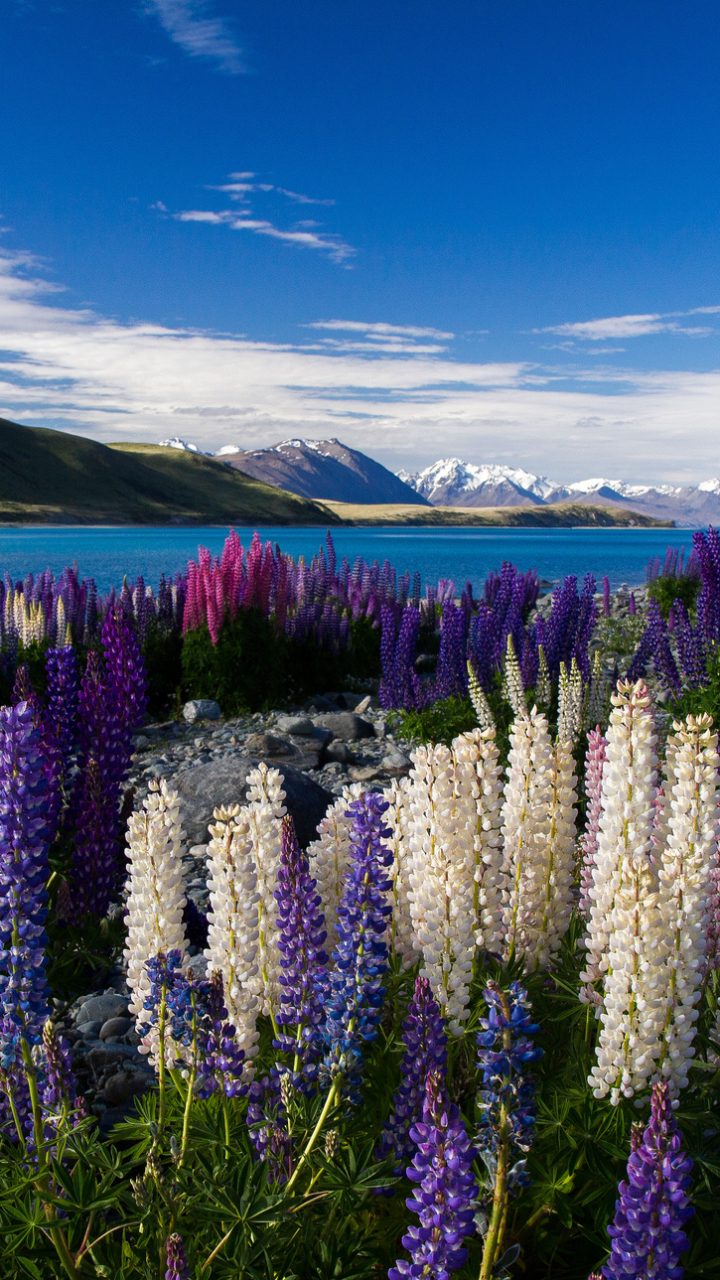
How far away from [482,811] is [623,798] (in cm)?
42

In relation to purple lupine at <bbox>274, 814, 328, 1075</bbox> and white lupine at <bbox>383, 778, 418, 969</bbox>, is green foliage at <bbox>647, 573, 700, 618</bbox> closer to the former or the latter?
white lupine at <bbox>383, 778, 418, 969</bbox>

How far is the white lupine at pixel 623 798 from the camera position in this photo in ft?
7.45

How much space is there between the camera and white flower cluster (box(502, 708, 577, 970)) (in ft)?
8.58

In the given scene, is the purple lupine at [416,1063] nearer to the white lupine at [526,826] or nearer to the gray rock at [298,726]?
the white lupine at [526,826]

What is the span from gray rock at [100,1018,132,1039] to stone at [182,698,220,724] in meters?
7.29

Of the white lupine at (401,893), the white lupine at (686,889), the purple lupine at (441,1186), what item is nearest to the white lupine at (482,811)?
the white lupine at (401,893)

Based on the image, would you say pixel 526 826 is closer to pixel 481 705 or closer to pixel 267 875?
pixel 267 875

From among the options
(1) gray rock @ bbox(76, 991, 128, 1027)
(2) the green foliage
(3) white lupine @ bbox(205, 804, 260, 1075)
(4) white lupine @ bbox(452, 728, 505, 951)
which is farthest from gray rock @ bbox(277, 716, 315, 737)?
(2) the green foliage

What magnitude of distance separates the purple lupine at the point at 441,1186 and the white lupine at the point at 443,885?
68 centimetres

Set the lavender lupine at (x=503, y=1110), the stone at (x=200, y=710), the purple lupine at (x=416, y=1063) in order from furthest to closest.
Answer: the stone at (x=200, y=710), the purple lupine at (x=416, y=1063), the lavender lupine at (x=503, y=1110)

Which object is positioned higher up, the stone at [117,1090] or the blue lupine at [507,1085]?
the blue lupine at [507,1085]

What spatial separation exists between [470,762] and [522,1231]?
3.95 feet

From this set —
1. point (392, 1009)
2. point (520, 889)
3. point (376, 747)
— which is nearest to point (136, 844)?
point (392, 1009)

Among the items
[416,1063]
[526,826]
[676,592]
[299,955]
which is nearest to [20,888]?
[299,955]
